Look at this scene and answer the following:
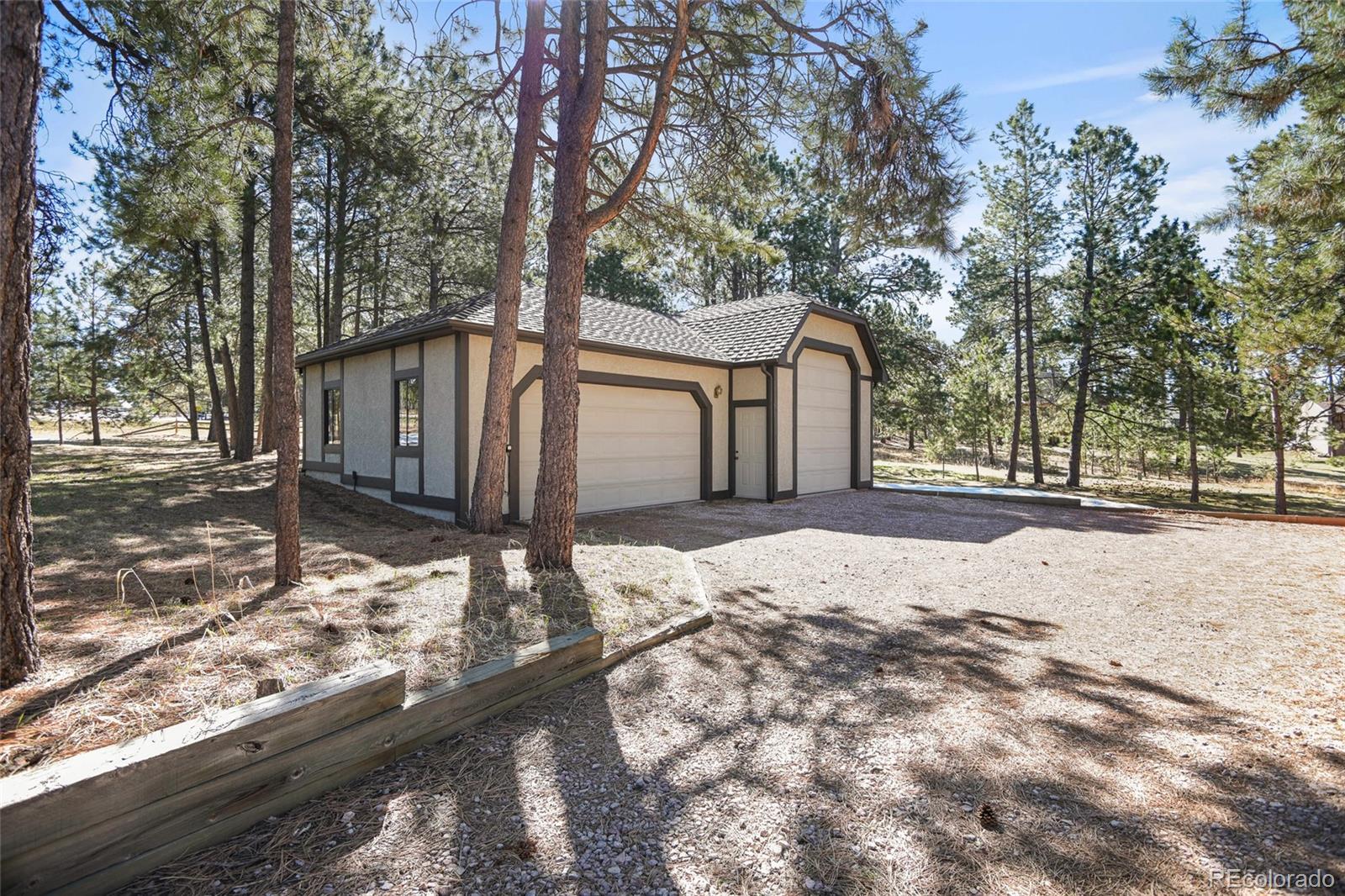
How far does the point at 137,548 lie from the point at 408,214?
1251 cm

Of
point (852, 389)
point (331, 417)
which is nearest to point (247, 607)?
point (331, 417)

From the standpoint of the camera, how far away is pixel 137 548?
622 centimetres

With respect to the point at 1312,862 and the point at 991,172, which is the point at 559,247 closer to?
the point at 1312,862

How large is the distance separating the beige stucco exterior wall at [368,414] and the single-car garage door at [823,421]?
806 cm

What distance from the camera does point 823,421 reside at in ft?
46.0

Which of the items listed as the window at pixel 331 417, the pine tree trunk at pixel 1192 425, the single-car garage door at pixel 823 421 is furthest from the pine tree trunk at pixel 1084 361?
the window at pixel 331 417

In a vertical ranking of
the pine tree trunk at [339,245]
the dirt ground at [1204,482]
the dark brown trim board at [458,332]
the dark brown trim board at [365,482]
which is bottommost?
the dirt ground at [1204,482]

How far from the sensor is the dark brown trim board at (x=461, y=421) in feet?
28.7

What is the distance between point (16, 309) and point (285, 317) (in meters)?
1.99

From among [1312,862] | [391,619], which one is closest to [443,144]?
[391,619]

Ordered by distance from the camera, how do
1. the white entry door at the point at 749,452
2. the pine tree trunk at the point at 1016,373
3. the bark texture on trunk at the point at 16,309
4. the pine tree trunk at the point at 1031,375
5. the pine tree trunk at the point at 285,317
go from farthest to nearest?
the pine tree trunk at the point at 1016,373 → the pine tree trunk at the point at 1031,375 → the white entry door at the point at 749,452 → the pine tree trunk at the point at 285,317 → the bark texture on trunk at the point at 16,309

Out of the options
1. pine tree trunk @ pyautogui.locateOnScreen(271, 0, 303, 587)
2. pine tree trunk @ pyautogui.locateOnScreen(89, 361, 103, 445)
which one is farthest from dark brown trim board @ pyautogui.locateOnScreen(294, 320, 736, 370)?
pine tree trunk @ pyautogui.locateOnScreen(89, 361, 103, 445)

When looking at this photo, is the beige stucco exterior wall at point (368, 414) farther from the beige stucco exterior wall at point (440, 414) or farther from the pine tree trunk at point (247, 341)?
the pine tree trunk at point (247, 341)

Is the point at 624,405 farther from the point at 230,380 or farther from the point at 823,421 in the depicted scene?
the point at 230,380
